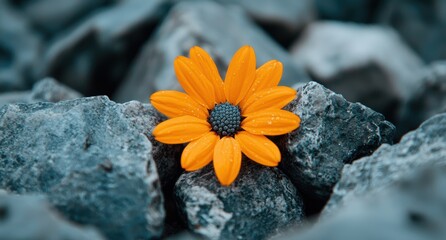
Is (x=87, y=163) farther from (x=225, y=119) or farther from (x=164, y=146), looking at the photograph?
(x=225, y=119)

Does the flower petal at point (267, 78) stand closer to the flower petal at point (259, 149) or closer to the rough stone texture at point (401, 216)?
the flower petal at point (259, 149)

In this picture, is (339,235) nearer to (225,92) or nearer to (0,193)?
(225,92)

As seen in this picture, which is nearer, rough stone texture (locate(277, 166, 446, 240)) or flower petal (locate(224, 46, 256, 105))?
rough stone texture (locate(277, 166, 446, 240))

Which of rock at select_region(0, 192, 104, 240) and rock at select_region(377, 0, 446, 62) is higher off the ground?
rock at select_region(377, 0, 446, 62)

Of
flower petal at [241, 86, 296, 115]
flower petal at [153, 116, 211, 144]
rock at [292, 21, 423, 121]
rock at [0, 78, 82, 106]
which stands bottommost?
flower petal at [153, 116, 211, 144]

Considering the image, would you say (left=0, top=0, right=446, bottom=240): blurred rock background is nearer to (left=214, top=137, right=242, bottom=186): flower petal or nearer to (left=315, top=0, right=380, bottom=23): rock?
(left=214, top=137, right=242, bottom=186): flower petal

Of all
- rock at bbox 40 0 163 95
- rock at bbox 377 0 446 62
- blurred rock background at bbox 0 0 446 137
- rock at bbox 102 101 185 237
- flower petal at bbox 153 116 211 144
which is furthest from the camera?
rock at bbox 377 0 446 62

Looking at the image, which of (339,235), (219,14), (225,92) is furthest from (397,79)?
(339,235)

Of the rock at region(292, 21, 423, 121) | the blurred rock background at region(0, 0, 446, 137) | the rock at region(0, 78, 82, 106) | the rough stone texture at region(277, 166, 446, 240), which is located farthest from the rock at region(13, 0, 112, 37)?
the rough stone texture at region(277, 166, 446, 240)
